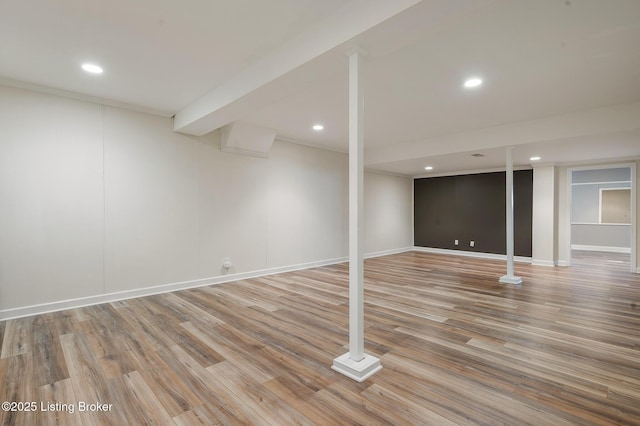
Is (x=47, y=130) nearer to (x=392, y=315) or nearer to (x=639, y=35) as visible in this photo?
(x=392, y=315)

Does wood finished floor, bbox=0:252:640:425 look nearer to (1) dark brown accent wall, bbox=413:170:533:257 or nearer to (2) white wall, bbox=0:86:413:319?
(2) white wall, bbox=0:86:413:319

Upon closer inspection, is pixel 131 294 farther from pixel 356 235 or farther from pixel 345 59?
pixel 345 59

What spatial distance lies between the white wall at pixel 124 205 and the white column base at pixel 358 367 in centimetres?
331

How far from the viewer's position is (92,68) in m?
3.06

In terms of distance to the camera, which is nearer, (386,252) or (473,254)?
(473,254)

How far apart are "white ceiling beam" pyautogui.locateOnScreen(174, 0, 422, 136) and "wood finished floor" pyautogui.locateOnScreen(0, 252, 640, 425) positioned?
243cm

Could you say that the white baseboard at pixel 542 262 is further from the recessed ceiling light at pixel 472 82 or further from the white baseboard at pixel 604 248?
the recessed ceiling light at pixel 472 82

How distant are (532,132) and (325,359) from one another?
15.6 feet

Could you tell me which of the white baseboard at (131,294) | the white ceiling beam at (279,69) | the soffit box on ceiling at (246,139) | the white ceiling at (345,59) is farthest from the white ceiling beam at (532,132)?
the white ceiling beam at (279,69)

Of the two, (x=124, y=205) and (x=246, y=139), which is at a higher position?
(x=246, y=139)

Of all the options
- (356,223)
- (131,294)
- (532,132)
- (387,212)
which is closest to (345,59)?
(356,223)

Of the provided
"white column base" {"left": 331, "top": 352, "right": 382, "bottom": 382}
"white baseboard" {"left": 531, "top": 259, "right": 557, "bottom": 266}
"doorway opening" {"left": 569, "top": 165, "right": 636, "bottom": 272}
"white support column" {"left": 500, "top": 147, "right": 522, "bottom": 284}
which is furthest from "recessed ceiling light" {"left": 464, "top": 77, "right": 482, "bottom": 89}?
"doorway opening" {"left": 569, "top": 165, "right": 636, "bottom": 272}

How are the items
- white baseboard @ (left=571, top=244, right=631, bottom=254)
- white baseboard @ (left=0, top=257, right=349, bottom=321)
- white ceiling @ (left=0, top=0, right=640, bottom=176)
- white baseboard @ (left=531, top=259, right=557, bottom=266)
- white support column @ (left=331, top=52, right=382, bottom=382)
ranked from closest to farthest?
1. white ceiling @ (left=0, top=0, right=640, bottom=176)
2. white support column @ (left=331, top=52, right=382, bottom=382)
3. white baseboard @ (left=0, top=257, right=349, bottom=321)
4. white baseboard @ (left=531, top=259, right=557, bottom=266)
5. white baseboard @ (left=571, top=244, right=631, bottom=254)

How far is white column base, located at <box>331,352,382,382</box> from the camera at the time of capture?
84.1 inches
